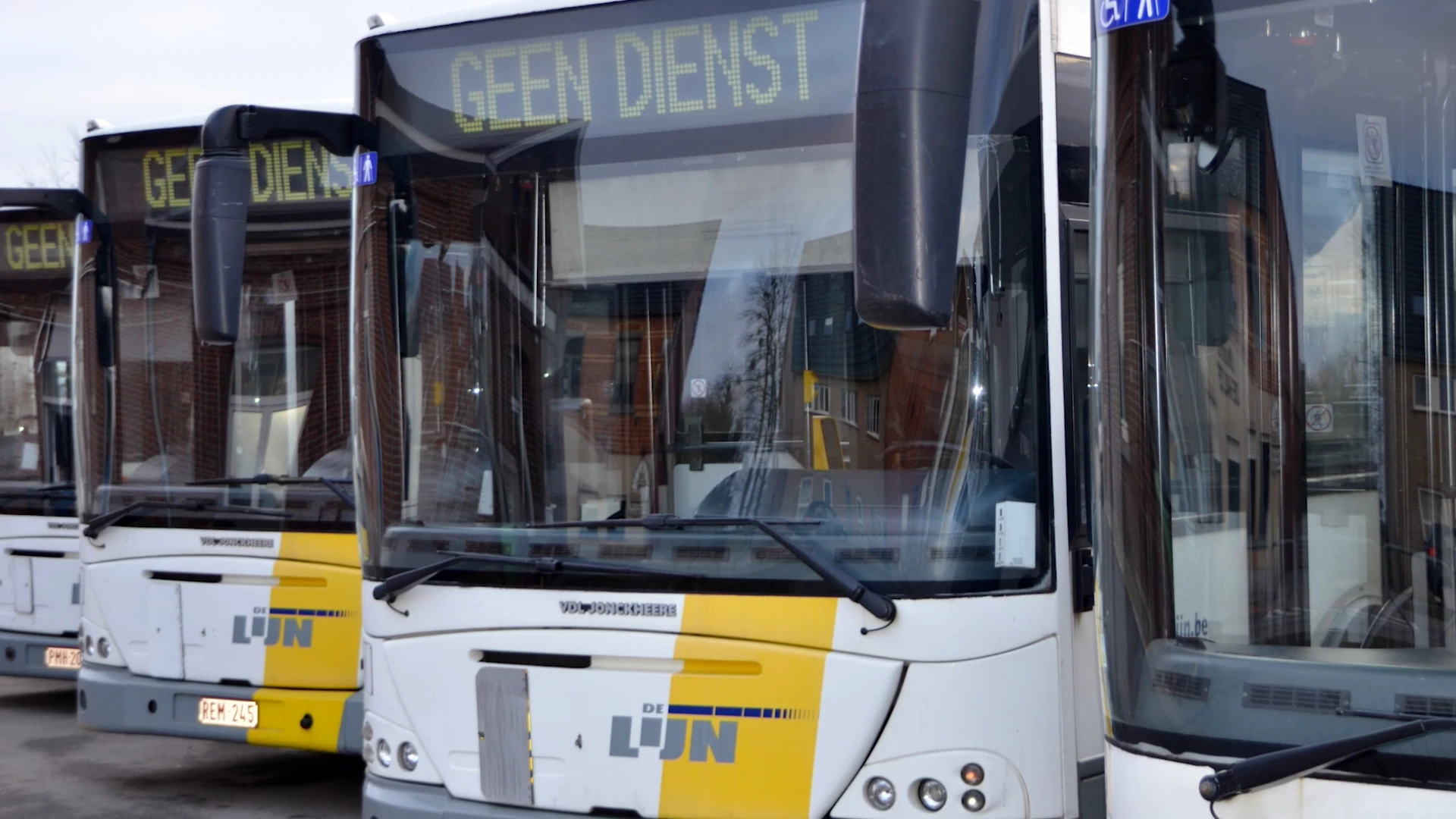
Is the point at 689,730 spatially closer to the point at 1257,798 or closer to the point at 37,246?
the point at 1257,798

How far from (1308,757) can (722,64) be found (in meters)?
2.58

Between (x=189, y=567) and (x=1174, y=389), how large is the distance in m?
5.42

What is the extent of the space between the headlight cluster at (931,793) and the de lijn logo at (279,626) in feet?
11.2

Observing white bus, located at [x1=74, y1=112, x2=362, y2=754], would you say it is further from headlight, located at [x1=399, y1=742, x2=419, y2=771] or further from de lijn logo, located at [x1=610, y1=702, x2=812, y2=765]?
de lijn logo, located at [x1=610, y1=702, x2=812, y2=765]

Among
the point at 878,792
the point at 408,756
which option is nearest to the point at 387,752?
the point at 408,756

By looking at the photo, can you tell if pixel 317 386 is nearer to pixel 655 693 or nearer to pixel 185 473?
pixel 185 473

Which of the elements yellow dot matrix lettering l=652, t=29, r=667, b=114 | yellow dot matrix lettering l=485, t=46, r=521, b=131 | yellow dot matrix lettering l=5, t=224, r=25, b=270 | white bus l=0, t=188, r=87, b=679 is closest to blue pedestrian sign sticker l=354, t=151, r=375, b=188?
yellow dot matrix lettering l=485, t=46, r=521, b=131

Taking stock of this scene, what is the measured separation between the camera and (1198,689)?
3113mm

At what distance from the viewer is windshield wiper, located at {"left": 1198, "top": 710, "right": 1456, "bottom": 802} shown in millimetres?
2779

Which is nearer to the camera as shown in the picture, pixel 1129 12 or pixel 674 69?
pixel 1129 12

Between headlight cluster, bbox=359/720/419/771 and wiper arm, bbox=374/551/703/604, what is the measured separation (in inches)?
18.6

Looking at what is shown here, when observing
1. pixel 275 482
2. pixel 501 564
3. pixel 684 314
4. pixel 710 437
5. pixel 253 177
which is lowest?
pixel 501 564

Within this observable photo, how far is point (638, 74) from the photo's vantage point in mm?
4680

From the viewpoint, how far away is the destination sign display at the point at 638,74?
14.7 ft
